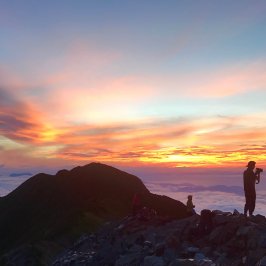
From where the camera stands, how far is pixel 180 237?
31141mm

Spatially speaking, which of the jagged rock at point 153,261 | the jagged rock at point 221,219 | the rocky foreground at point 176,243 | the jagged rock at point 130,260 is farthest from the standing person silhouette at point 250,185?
the jagged rock at point 130,260

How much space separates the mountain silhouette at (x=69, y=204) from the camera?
4267 inches

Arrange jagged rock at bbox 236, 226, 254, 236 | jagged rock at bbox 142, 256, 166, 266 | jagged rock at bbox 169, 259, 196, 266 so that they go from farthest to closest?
jagged rock at bbox 236, 226, 254, 236
jagged rock at bbox 142, 256, 166, 266
jagged rock at bbox 169, 259, 196, 266

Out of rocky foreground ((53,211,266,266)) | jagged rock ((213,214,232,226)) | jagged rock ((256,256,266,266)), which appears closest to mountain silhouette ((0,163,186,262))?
rocky foreground ((53,211,266,266))

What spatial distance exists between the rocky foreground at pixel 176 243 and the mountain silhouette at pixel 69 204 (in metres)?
59.9

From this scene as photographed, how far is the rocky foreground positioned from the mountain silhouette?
197 ft

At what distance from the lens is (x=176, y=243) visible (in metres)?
29.7

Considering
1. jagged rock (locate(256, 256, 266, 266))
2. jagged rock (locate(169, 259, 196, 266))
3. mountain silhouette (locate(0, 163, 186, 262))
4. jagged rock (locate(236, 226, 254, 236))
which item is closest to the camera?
jagged rock (locate(256, 256, 266, 266))

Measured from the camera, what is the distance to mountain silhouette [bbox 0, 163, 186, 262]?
108 meters

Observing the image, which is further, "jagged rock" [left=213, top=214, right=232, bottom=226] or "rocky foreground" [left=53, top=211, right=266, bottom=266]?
"jagged rock" [left=213, top=214, right=232, bottom=226]

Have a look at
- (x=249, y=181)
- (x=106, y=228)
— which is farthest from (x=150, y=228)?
(x=249, y=181)

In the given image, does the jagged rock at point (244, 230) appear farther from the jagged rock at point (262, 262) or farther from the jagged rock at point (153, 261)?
the jagged rock at point (153, 261)

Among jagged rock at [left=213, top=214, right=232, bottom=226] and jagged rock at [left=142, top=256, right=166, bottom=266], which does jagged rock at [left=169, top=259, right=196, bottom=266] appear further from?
jagged rock at [left=213, top=214, right=232, bottom=226]

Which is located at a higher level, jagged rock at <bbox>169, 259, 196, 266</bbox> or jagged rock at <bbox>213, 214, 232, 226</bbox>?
jagged rock at <bbox>213, 214, 232, 226</bbox>
